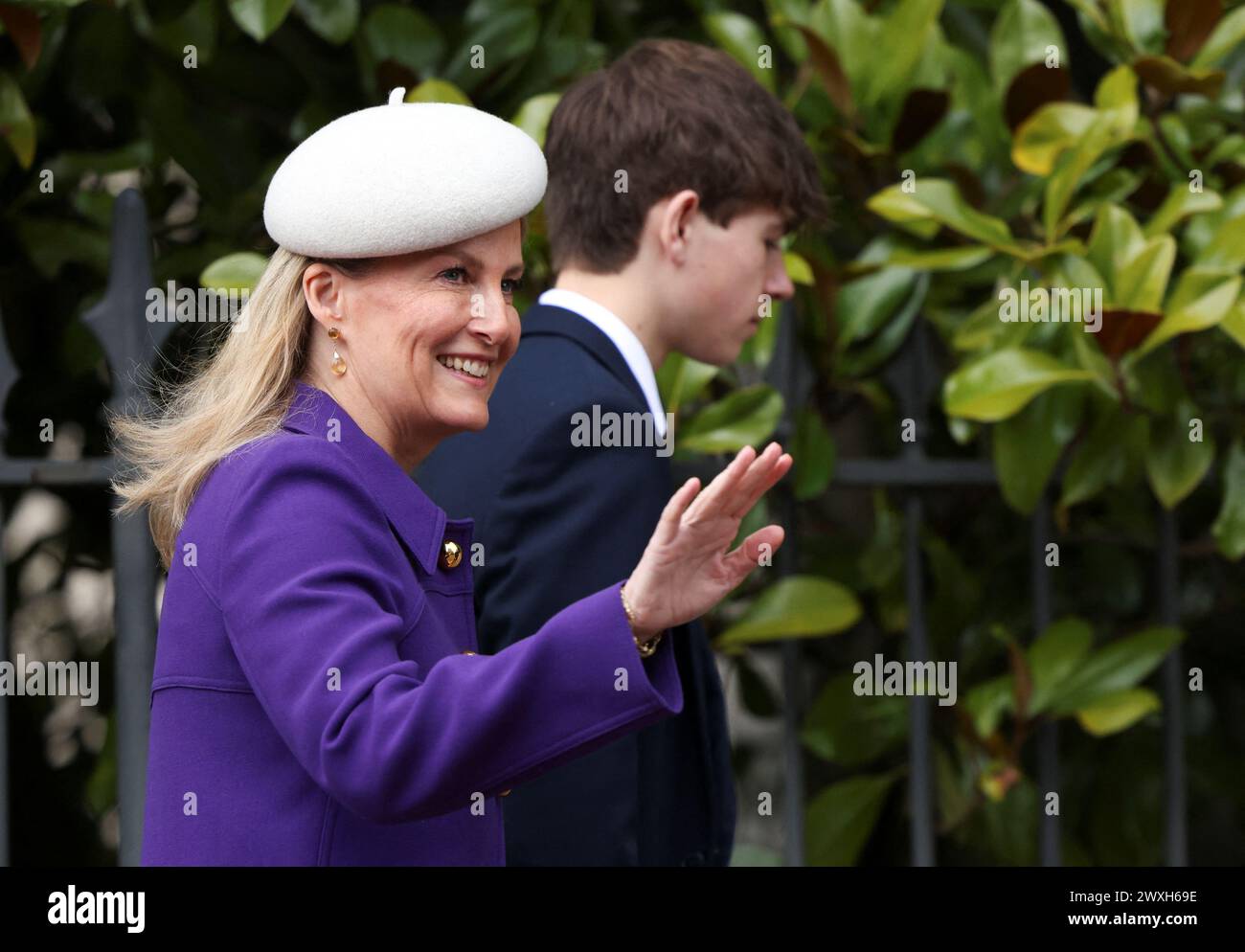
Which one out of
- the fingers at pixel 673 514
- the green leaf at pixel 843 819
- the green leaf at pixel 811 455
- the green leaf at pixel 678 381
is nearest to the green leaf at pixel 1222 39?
the green leaf at pixel 811 455

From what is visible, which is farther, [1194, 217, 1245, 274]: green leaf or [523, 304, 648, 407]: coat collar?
[1194, 217, 1245, 274]: green leaf

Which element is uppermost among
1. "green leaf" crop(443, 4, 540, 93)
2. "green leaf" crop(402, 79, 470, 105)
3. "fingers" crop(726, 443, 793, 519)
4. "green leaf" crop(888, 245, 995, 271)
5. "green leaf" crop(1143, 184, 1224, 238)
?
"green leaf" crop(443, 4, 540, 93)

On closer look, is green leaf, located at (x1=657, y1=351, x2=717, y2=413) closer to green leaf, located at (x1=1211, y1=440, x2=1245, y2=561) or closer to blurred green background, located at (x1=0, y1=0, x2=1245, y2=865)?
blurred green background, located at (x1=0, y1=0, x2=1245, y2=865)

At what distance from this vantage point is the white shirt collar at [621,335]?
2057 mm

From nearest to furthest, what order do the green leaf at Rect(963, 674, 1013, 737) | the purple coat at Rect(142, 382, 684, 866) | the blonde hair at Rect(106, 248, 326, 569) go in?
1. the purple coat at Rect(142, 382, 684, 866)
2. the blonde hair at Rect(106, 248, 326, 569)
3. the green leaf at Rect(963, 674, 1013, 737)

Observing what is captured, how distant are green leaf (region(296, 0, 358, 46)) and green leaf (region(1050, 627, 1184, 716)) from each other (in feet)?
5.63

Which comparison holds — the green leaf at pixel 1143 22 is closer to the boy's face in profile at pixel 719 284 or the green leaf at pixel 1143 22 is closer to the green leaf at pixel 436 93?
the boy's face in profile at pixel 719 284

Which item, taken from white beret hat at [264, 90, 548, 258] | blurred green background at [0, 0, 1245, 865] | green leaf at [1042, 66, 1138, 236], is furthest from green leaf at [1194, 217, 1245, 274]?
white beret hat at [264, 90, 548, 258]

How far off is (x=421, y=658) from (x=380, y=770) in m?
0.22

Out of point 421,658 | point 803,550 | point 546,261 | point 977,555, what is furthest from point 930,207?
point 421,658

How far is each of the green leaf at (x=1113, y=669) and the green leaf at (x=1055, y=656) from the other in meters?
0.02

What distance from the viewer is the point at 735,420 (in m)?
2.46

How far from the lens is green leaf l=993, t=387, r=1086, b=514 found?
2496mm

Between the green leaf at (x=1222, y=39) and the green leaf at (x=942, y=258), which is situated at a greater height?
the green leaf at (x=1222, y=39)
